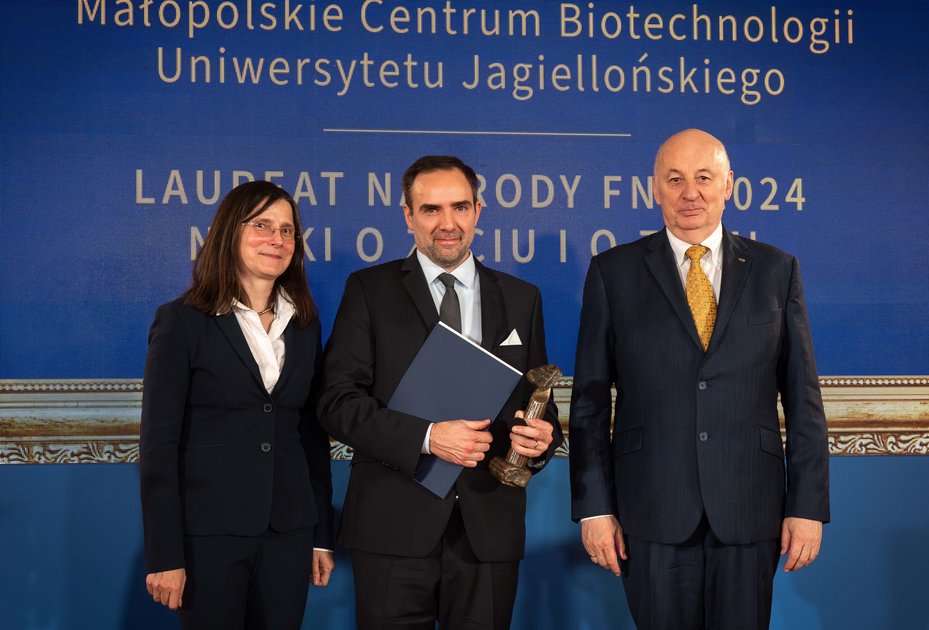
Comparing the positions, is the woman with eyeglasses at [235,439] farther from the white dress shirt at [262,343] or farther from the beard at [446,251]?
the beard at [446,251]

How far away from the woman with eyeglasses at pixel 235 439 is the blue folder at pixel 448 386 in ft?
1.01

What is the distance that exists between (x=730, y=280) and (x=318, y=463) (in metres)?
1.17

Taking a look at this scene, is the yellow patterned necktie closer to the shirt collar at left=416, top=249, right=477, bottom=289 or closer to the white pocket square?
the white pocket square

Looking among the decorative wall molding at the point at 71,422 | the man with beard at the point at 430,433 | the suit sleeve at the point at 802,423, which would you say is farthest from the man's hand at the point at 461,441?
the decorative wall molding at the point at 71,422

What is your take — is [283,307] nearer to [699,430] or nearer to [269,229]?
[269,229]

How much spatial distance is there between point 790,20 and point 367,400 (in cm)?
239

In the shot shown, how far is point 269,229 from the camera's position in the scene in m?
2.31

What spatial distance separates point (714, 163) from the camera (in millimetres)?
2348

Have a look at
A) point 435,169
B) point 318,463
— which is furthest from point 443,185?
point 318,463

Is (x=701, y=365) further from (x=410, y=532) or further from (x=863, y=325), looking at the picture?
(x=863, y=325)

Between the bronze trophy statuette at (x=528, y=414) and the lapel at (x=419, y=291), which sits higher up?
the lapel at (x=419, y=291)

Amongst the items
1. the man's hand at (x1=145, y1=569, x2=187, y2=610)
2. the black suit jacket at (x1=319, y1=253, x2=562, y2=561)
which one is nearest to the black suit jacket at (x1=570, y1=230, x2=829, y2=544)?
the black suit jacket at (x1=319, y1=253, x2=562, y2=561)

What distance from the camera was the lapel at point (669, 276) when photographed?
2.23 m

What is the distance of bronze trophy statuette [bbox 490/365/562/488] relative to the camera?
2092 mm
